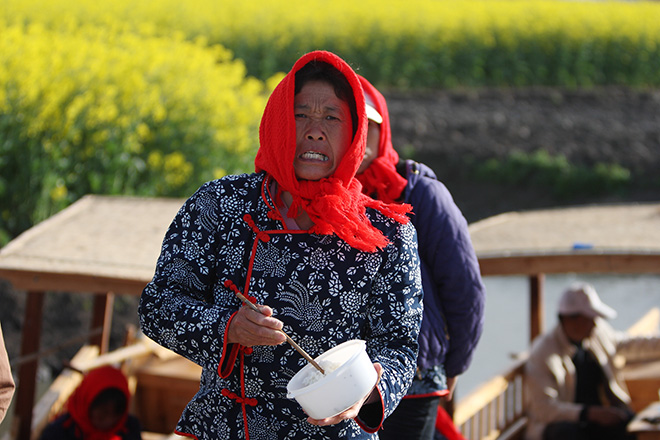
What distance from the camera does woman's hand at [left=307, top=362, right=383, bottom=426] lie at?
1.65 metres

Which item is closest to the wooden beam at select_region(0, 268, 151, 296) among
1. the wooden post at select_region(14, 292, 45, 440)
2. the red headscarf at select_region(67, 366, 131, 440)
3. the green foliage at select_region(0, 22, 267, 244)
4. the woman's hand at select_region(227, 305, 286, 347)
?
the red headscarf at select_region(67, 366, 131, 440)

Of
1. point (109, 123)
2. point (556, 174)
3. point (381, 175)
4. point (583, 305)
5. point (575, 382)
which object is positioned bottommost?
point (556, 174)

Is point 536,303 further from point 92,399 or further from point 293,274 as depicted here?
point 293,274

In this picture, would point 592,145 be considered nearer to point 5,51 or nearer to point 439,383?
point 5,51

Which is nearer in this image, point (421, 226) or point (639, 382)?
point (421, 226)

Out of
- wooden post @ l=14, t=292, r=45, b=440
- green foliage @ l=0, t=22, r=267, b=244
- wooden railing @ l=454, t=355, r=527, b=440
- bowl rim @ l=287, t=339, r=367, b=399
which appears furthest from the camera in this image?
green foliage @ l=0, t=22, r=267, b=244

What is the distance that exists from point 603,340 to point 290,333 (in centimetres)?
343

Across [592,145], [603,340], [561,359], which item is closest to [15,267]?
[561,359]

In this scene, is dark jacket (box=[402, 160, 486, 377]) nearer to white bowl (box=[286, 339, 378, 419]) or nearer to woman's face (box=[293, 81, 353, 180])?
woman's face (box=[293, 81, 353, 180])

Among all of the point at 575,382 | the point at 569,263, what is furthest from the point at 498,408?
the point at 569,263

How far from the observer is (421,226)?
2.41 m

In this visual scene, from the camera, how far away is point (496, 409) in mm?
4488

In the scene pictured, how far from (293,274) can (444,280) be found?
756 millimetres

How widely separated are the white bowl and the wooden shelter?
158cm
